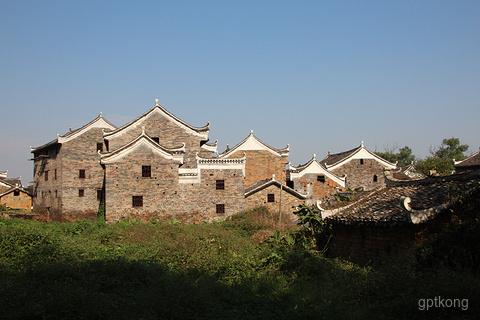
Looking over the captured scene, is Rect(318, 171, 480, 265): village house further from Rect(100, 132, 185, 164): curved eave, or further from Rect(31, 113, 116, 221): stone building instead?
Rect(31, 113, 116, 221): stone building

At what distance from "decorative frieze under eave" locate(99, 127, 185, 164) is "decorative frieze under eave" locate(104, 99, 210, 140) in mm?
3743

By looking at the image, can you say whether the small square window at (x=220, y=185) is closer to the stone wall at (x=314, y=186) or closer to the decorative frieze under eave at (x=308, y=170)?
the decorative frieze under eave at (x=308, y=170)

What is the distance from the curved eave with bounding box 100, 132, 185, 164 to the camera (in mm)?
22094

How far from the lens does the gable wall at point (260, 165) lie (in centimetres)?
3008

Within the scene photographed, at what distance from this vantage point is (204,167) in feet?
77.7

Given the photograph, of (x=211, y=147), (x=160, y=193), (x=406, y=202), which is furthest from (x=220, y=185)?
(x=406, y=202)

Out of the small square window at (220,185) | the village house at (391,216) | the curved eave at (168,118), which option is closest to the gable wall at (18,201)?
the curved eave at (168,118)

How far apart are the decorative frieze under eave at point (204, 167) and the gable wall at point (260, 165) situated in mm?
5839

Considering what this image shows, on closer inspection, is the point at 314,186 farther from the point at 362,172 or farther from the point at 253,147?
the point at 362,172

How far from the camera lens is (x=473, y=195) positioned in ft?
30.6

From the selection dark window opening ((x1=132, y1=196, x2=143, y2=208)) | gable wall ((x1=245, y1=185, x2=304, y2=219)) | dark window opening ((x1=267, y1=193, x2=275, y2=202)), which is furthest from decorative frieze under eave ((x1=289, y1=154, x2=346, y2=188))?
dark window opening ((x1=132, y1=196, x2=143, y2=208))

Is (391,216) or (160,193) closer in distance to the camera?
(391,216)

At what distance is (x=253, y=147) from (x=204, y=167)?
24.1ft

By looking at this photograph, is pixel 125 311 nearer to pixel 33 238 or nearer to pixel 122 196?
pixel 33 238
